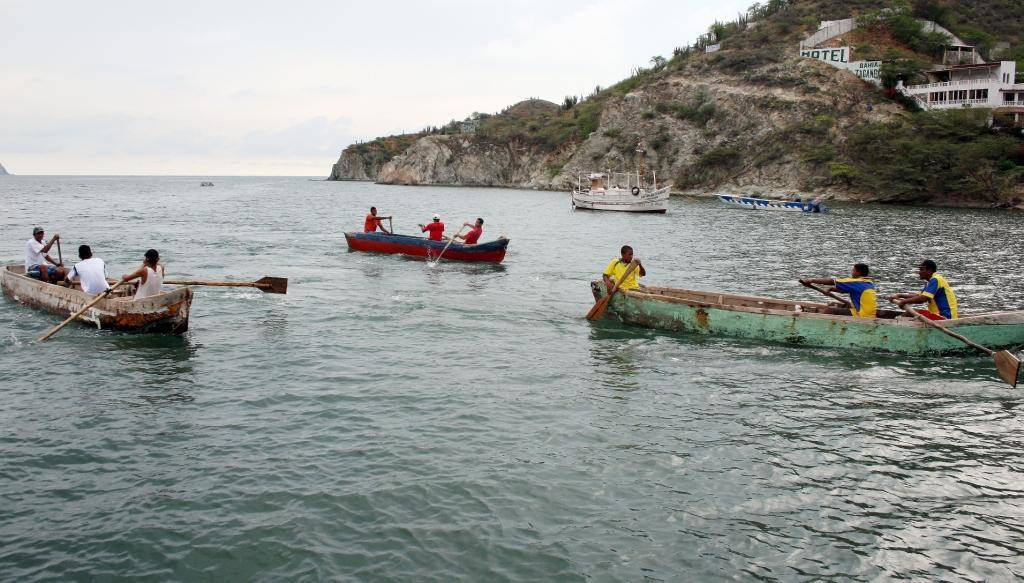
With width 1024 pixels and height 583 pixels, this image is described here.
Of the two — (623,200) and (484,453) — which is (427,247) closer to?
(484,453)

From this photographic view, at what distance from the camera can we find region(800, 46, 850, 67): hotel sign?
9150 centimetres

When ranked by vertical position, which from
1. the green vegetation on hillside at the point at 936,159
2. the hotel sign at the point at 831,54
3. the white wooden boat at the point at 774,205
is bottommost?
the white wooden boat at the point at 774,205

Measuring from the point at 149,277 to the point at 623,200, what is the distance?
53.1m

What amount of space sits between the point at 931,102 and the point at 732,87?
82.2ft

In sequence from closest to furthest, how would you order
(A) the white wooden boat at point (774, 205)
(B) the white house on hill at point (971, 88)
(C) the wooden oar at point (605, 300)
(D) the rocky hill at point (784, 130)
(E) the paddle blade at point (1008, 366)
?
(E) the paddle blade at point (1008, 366) < (C) the wooden oar at point (605, 300) < (A) the white wooden boat at point (774, 205) < (D) the rocky hill at point (784, 130) < (B) the white house on hill at point (971, 88)

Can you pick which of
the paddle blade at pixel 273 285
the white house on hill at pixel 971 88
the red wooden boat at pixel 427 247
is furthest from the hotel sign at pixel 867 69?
the paddle blade at pixel 273 285

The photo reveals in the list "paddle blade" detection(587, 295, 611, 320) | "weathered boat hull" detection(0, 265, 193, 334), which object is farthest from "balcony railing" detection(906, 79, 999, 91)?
"weathered boat hull" detection(0, 265, 193, 334)

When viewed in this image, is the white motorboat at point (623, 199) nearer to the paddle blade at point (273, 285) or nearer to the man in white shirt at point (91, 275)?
the paddle blade at point (273, 285)

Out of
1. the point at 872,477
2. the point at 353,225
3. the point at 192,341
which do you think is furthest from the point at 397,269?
the point at 353,225

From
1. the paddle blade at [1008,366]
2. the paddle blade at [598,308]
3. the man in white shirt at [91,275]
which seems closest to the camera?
the paddle blade at [1008,366]

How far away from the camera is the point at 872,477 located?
916 cm

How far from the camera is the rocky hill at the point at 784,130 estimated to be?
217 ft

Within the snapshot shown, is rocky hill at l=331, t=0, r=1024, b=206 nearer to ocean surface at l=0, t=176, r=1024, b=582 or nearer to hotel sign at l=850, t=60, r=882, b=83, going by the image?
hotel sign at l=850, t=60, r=882, b=83

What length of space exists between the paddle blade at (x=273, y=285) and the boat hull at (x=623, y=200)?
47795 millimetres
